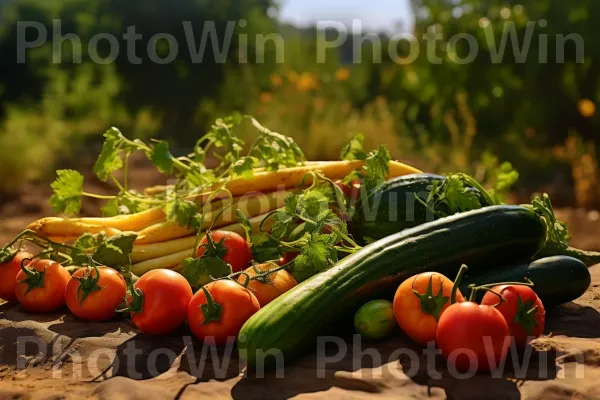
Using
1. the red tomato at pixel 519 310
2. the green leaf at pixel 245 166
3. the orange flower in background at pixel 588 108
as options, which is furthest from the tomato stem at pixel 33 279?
the orange flower in background at pixel 588 108

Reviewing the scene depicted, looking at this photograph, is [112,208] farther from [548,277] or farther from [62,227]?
[548,277]

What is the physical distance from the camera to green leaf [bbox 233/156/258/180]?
394 centimetres

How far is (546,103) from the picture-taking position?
31.4 feet

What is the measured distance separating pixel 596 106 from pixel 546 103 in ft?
2.09

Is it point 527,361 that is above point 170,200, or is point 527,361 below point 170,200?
below

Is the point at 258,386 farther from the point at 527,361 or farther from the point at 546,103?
the point at 546,103

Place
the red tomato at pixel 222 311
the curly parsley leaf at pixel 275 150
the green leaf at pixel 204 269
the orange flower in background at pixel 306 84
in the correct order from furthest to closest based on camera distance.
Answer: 1. the orange flower in background at pixel 306 84
2. the curly parsley leaf at pixel 275 150
3. the green leaf at pixel 204 269
4. the red tomato at pixel 222 311

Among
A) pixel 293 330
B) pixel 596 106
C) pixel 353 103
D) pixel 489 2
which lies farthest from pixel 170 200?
pixel 353 103

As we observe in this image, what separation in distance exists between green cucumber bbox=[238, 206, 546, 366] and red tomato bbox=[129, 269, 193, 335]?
1.41 ft

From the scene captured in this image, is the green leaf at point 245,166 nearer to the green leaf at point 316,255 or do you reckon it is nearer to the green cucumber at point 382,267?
the green leaf at point 316,255

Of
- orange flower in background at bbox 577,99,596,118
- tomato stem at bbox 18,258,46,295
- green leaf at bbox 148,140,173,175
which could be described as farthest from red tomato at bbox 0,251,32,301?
orange flower in background at bbox 577,99,596,118

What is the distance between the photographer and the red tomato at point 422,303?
9.64 feet

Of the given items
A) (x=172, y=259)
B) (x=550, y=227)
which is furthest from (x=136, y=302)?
(x=550, y=227)

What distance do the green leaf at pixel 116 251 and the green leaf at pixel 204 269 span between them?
0.42 m
